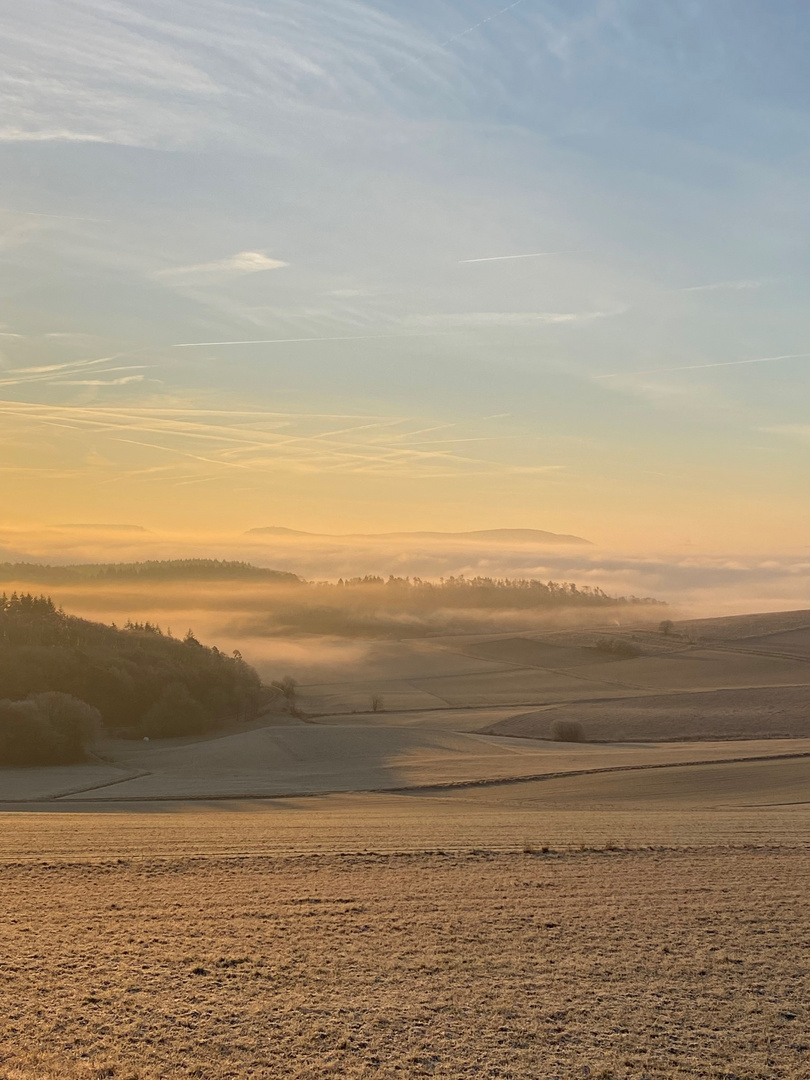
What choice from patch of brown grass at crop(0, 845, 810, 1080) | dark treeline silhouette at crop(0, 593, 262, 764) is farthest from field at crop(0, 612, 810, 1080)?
dark treeline silhouette at crop(0, 593, 262, 764)

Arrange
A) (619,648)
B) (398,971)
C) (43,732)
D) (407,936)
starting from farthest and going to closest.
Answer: (619,648), (43,732), (407,936), (398,971)

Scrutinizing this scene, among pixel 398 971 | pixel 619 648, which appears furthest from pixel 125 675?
pixel 398 971

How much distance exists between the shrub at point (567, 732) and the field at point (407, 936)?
31497mm

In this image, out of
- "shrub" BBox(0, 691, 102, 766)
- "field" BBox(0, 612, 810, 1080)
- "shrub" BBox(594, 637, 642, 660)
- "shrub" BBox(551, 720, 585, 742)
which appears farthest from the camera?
"shrub" BBox(594, 637, 642, 660)

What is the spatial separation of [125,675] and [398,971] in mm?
81647

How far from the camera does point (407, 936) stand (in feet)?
52.3

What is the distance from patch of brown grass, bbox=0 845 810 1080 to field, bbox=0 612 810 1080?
0.16 feet

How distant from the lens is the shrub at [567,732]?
75.8 m

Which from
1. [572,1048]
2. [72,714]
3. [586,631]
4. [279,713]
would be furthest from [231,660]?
[572,1048]

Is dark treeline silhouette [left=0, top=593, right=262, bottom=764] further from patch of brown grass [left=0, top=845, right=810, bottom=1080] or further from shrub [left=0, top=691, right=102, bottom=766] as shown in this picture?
patch of brown grass [left=0, top=845, right=810, bottom=1080]

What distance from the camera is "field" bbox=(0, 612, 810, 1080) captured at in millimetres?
11070

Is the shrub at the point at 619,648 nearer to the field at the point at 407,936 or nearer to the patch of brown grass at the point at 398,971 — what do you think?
the field at the point at 407,936

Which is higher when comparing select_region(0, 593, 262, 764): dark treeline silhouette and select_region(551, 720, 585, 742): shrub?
select_region(0, 593, 262, 764): dark treeline silhouette

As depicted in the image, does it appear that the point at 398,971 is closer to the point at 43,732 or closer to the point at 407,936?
the point at 407,936
